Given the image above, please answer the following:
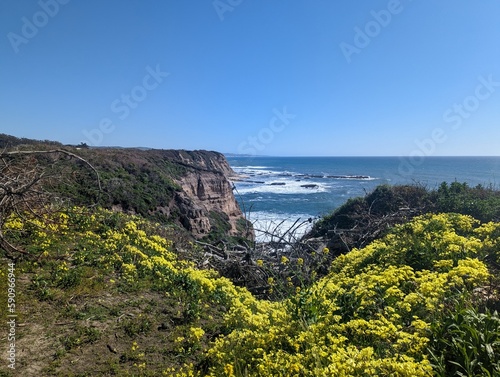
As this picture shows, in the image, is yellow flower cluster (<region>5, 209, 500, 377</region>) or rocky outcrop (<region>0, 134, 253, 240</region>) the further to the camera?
rocky outcrop (<region>0, 134, 253, 240</region>)

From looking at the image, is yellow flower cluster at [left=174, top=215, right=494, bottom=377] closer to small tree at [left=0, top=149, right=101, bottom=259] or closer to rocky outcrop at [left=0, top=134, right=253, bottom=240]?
small tree at [left=0, top=149, right=101, bottom=259]

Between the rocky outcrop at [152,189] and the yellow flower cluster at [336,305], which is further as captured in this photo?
the rocky outcrop at [152,189]

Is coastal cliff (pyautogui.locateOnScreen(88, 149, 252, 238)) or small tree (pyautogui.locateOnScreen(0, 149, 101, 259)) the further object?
coastal cliff (pyautogui.locateOnScreen(88, 149, 252, 238))

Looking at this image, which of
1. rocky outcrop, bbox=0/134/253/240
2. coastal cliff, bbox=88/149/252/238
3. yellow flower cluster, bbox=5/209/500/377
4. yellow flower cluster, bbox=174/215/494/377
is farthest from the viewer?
coastal cliff, bbox=88/149/252/238

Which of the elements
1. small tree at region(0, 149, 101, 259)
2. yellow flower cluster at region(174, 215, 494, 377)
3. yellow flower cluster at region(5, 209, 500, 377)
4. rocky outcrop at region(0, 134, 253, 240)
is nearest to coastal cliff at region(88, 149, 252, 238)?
rocky outcrop at region(0, 134, 253, 240)

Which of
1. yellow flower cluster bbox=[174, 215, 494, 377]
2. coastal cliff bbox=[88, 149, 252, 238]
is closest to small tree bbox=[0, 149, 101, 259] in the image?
yellow flower cluster bbox=[174, 215, 494, 377]

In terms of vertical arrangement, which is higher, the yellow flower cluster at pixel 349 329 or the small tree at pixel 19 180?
the small tree at pixel 19 180

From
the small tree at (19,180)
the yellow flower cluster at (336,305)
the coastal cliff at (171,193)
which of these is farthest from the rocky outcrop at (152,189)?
the small tree at (19,180)

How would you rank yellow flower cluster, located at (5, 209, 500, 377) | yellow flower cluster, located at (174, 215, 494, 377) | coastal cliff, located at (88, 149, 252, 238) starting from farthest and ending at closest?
coastal cliff, located at (88, 149, 252, 238) < yellow flower cluster, located at (5, 209, 500, 377) < yellow flower cluster, located at (174, 215, 494, 377)

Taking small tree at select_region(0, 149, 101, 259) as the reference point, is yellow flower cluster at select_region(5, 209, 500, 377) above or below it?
below

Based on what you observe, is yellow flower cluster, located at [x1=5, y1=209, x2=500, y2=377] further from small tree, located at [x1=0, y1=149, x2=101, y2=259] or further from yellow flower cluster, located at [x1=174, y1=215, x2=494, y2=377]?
small tree, located at [x1=0, y1=149, x2=101, y2=259]

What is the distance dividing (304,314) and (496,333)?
218cm

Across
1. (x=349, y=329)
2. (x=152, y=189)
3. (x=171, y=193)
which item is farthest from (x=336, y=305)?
(x=171, y=193)

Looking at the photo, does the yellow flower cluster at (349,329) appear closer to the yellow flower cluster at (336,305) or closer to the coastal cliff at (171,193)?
the yellow flower cluster at (336,305)
